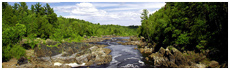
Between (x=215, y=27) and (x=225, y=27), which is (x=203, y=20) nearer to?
(x=215, y=27)

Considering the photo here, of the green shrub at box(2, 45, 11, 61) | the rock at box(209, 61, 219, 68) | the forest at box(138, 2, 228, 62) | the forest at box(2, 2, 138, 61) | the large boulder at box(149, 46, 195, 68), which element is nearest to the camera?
the rock at box(209, 61, 219, 68)

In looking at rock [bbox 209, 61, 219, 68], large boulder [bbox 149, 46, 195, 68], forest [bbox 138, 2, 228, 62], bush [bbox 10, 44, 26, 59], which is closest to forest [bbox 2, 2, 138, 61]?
bush [bbox 10, 44, 26, 59]

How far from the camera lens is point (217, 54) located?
23406 millimetres

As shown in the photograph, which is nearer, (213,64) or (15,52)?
(213,64)

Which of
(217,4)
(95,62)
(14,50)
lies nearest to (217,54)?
(217,4)

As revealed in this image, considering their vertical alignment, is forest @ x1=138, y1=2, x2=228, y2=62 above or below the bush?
above

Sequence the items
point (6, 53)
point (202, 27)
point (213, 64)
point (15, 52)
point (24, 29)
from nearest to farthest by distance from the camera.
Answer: point (213, 64) < point (202, 27) < point (6, 53) < point (15, 52) < point (24, 29)

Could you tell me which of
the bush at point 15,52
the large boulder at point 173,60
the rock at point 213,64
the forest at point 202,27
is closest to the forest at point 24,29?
the bush at point 15,52

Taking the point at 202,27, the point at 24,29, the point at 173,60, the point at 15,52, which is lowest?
the point at 173,60

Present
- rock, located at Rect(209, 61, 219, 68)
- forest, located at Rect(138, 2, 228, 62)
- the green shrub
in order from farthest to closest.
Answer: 1. the green shrub
2. forest, located at Rect(138, 2, 228, 62)
3. rock, located at Rect(209, 61, 219, 68)

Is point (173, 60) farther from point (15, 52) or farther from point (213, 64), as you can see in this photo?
point (15, 52)

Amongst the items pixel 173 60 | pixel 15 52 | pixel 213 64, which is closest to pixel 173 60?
pixel 173 60

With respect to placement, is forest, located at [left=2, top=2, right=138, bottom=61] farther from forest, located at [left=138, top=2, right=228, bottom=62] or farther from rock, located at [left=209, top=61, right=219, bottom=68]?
rock, located at [left=209, top=61, right=219, bottom=68]

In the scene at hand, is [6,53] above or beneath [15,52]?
above
